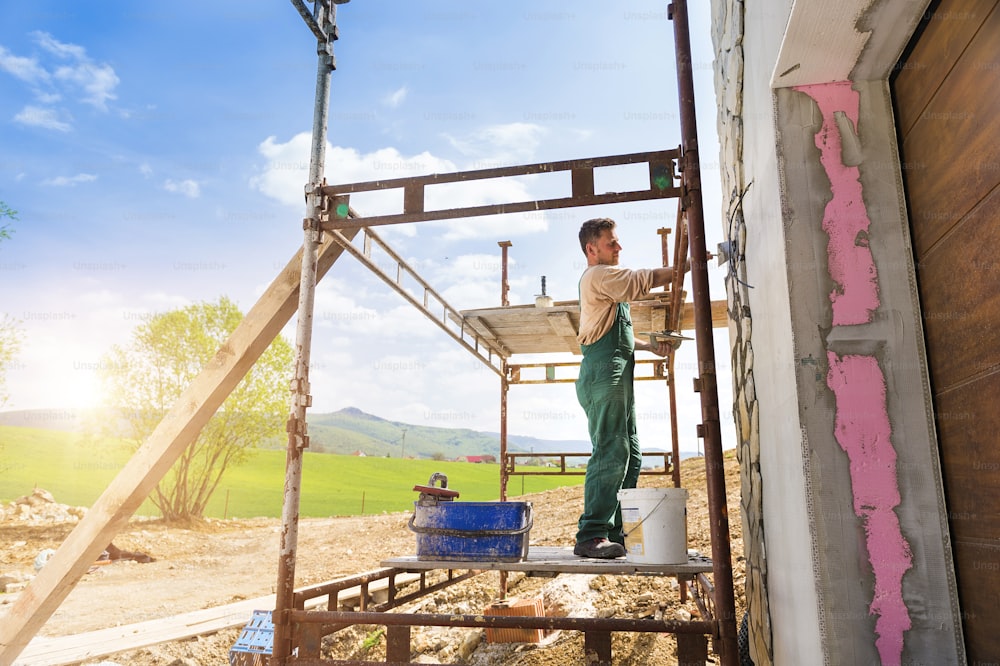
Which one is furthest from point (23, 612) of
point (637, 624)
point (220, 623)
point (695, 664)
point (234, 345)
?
point (695, 664)

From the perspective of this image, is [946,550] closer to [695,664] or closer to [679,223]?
[695,664]

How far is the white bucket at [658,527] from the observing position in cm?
328

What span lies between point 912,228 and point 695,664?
2.25 meters

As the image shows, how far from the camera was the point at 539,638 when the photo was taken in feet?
23.0

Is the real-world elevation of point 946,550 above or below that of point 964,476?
below

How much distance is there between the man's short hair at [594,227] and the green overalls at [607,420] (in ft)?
1.60

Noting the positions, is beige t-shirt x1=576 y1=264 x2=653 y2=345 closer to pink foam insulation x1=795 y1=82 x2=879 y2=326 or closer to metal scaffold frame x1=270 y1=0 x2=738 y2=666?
metal scaffold frame x1=270 y1=0 x2=738 y2=666

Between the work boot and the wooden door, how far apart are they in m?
1.93

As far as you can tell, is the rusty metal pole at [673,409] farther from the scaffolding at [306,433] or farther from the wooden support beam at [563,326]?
the scaffolding at [306,433]

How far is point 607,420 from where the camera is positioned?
371cm

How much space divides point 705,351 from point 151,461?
3.38 m

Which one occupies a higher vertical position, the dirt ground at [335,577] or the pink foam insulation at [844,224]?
the pink foam insulation at [844,224]

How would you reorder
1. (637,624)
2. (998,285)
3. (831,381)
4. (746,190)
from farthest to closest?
(637,624) → (746,190) → (831,381) → (998,285)

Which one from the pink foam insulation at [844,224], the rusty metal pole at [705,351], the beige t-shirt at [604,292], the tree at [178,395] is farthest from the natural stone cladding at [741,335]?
the tree at [178,395]
